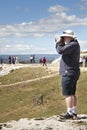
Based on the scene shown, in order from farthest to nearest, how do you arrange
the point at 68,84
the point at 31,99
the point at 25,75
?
the point at 25,75 < the point at 31,99 < the point at 68,84

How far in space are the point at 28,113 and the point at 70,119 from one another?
1915cm

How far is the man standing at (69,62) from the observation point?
46.5 ft

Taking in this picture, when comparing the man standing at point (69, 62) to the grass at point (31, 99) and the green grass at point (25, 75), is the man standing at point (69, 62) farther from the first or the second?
the green grass at point (25, 75)

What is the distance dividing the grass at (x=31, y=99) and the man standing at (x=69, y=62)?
11214 mm

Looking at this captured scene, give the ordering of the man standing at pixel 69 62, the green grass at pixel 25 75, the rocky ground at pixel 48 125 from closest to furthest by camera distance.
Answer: the rocky ground at pixel 48 125
the man standing at pixel 69 62
the green grass at pixel 25 75

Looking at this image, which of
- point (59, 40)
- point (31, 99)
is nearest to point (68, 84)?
point (59, 40)

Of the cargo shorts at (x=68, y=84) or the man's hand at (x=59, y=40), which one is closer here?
the man's hand at (x=59, y=40)

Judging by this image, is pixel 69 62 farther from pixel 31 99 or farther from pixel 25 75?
pixel 25 75

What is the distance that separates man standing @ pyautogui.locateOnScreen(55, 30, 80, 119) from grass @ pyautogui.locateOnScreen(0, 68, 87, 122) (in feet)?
36.8

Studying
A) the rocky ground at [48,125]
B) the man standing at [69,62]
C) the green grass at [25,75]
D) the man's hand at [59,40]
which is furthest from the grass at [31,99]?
the man's hand at [59,40]

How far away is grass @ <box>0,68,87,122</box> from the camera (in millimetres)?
31766

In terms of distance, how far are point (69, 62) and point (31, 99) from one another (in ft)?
84.5

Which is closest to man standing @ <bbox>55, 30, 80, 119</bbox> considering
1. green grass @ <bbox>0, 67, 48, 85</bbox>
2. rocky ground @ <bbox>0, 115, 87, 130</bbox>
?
rocky ground @ <bbox>0, 115, 87, 130</bbox>

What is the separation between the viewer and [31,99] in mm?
39750
